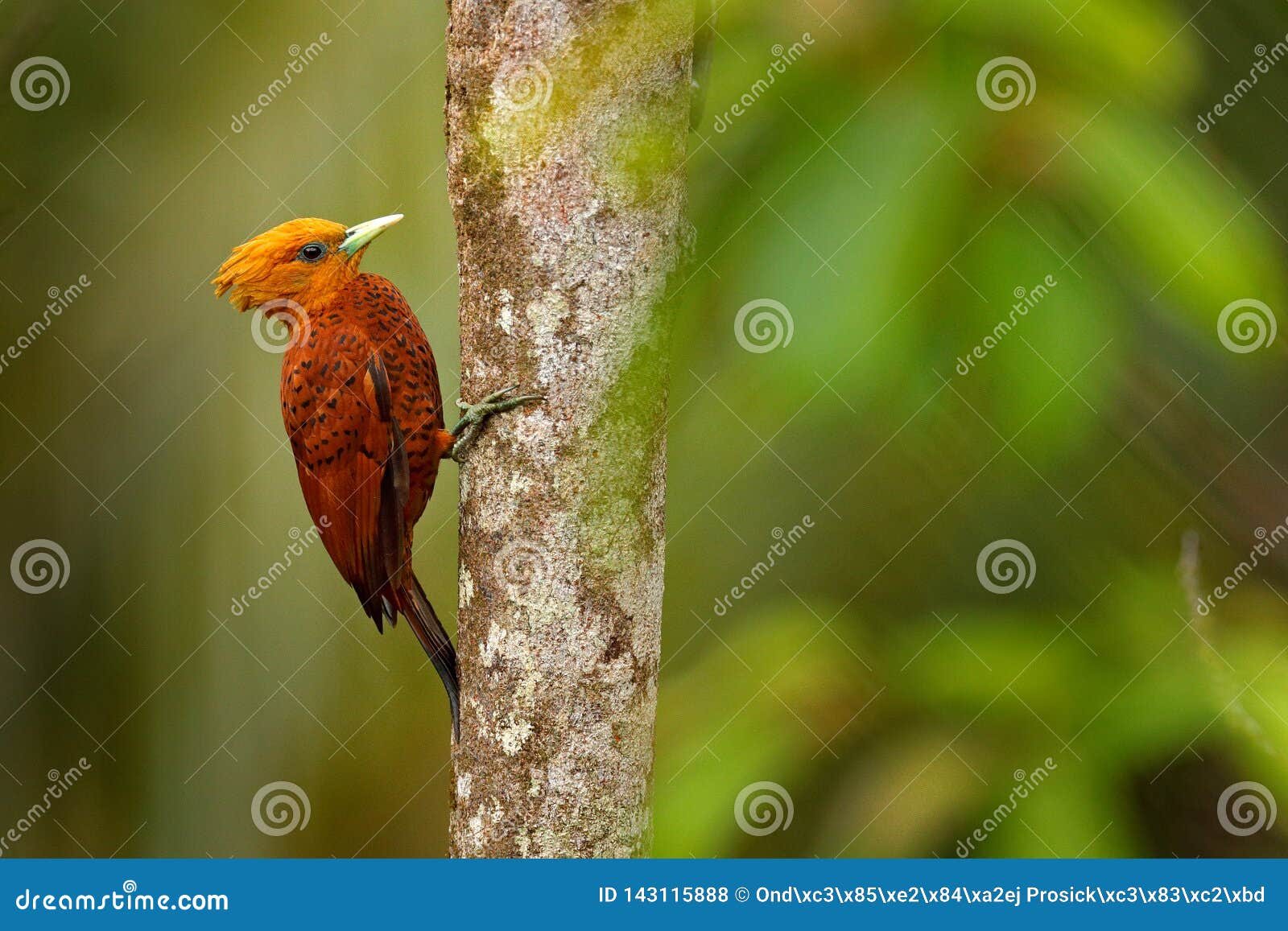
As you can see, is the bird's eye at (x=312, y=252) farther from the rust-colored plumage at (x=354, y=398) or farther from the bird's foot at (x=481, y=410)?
the bird's foot at (x=481, y=410)

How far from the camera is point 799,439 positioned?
2500 mm

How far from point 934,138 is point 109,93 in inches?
105

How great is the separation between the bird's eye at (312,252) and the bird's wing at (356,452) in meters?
0.14

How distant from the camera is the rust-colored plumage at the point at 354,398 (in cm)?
211

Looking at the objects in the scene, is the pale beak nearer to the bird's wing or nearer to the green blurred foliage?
the bird's wing

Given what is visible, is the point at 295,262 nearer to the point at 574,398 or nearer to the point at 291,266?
the point at 291,266

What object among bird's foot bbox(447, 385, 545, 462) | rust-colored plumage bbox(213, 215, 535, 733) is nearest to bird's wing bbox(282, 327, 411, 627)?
rust-colored plumage bbox(213, 215, 535, 733)

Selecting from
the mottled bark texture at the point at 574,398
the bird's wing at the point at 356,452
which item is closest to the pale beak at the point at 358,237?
the bird's wing at the point at 356,452

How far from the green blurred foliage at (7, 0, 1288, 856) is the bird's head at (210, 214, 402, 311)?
25.4 inches

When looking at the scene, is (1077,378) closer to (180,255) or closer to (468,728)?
(468,728)

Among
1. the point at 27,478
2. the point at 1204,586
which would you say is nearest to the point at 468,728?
the point at 1204,586

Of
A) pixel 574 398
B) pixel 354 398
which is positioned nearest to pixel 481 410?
pixel 574 398

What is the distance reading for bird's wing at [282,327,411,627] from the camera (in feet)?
6.90

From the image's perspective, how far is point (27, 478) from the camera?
3.39 metres
